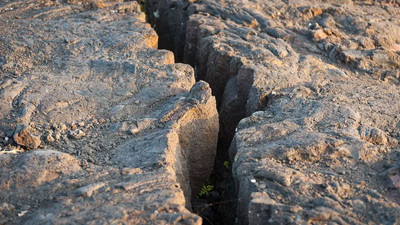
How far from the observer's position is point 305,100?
13.7ft

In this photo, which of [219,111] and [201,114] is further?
[219,111]

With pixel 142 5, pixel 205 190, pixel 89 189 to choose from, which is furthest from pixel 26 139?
pixel 142 5

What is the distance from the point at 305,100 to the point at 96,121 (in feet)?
6.17

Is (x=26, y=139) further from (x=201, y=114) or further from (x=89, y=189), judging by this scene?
(x=201, y=114)

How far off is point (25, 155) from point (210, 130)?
1.60 meters

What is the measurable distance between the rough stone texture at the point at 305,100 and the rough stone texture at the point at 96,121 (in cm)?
51

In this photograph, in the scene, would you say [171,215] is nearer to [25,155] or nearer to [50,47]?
[25,155]

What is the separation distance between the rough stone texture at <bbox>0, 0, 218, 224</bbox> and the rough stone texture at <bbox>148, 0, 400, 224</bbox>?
0.51 metres

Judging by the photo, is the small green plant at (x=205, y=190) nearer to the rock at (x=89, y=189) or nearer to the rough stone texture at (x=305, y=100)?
the rough stone texture at (x=305, y=100)

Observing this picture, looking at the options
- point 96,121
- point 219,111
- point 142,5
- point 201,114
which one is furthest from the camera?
point 142,5

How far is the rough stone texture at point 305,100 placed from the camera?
308cm

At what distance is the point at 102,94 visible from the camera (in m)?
4.31

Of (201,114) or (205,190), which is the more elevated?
(201,114)

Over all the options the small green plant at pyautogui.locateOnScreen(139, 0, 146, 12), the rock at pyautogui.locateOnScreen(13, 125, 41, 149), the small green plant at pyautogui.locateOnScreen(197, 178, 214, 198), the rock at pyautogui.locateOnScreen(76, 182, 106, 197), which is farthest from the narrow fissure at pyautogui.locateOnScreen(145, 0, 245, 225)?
the rock at pyautogui.locateOnScreen(13, 125, 41, 149)
